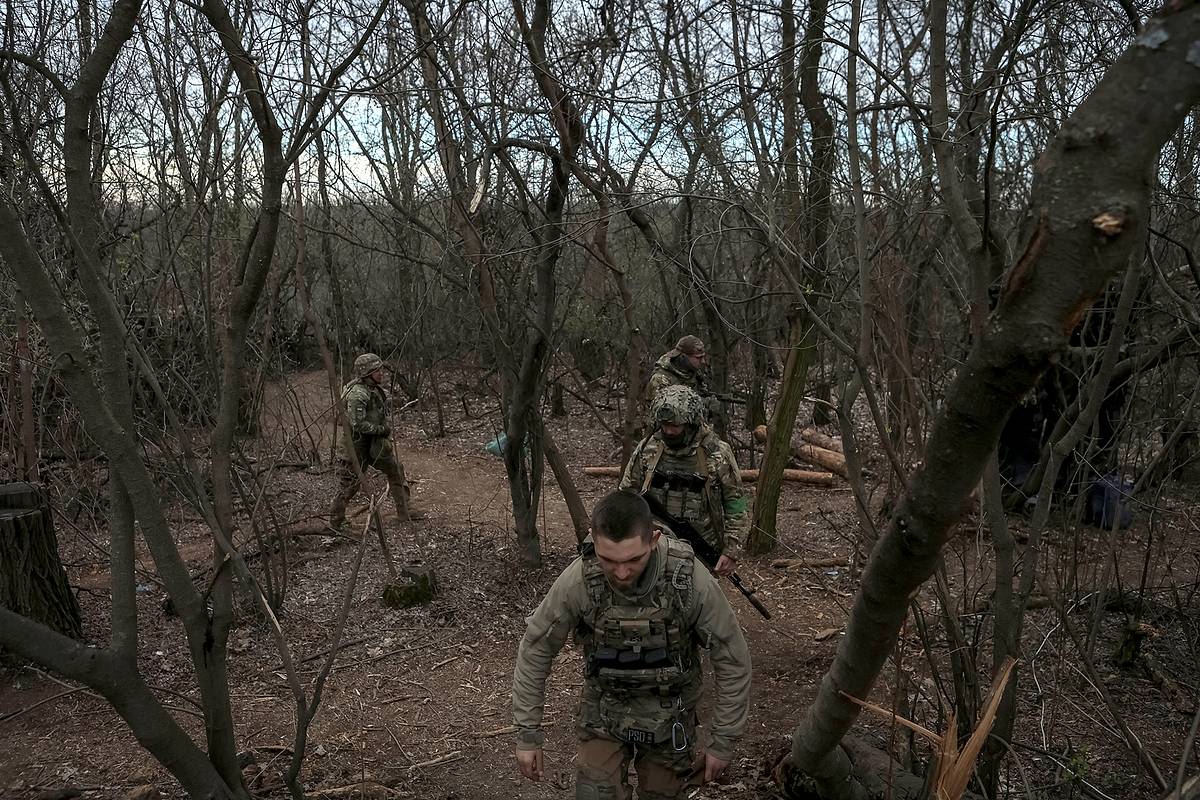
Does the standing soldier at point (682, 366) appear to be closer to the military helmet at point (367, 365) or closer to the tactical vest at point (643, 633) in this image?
the military helmet at point (367, 365)

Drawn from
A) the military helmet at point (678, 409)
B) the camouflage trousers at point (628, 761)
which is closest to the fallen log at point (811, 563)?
the military helmet at point (678, 409)

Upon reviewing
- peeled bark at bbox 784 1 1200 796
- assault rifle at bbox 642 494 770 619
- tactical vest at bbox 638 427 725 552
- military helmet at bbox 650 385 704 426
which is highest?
peeled bark at bbox 784 1 1200 796

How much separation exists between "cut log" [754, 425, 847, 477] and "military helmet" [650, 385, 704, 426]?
4.55m

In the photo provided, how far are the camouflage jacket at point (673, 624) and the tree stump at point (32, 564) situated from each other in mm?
3561

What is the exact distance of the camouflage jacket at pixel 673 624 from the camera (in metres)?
2.78

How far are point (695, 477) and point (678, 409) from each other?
1.39 feet

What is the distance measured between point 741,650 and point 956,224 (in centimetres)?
158

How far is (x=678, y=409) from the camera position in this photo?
4.83 m

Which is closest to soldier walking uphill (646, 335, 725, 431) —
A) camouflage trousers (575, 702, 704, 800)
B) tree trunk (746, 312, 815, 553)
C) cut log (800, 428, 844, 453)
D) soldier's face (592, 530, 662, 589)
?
tree trunk (746, 312, 815, 553)

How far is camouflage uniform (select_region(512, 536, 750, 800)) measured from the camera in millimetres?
2799

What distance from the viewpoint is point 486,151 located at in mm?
4883

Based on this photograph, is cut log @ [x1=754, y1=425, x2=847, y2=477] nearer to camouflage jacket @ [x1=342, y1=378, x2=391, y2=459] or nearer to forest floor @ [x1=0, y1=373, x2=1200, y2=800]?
forest floor @ [x1=0, y1=373, x2=1200, y2=800]

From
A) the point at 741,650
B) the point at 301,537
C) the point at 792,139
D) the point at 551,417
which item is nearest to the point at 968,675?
the point at 741,650

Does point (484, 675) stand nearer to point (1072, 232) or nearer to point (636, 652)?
point (636, 652)
